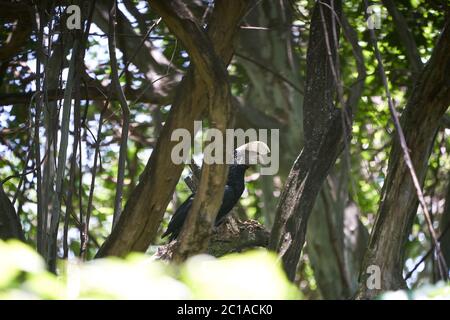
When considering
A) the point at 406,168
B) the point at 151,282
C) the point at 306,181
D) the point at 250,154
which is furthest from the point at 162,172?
the point at 151,282

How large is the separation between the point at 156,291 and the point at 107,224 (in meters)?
7.67

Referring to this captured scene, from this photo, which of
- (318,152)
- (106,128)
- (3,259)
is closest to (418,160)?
(318,152)

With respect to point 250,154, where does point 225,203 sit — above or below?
below

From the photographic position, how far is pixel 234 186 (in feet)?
17.5

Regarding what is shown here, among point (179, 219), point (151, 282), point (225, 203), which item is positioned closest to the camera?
point (151, 282)

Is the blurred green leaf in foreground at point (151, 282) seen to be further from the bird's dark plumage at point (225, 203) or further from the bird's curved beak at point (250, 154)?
the bird's curved beak at point (250, 154)

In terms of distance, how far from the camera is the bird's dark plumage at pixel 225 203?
4973 mm

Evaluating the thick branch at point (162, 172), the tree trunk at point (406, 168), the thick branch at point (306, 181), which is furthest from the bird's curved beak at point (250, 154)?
the tree trunk at point (406, 168)

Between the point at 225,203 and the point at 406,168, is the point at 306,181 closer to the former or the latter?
the point at 406,168

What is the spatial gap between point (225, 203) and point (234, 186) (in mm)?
260

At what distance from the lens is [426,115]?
3555 mm

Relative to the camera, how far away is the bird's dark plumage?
4.97 m
